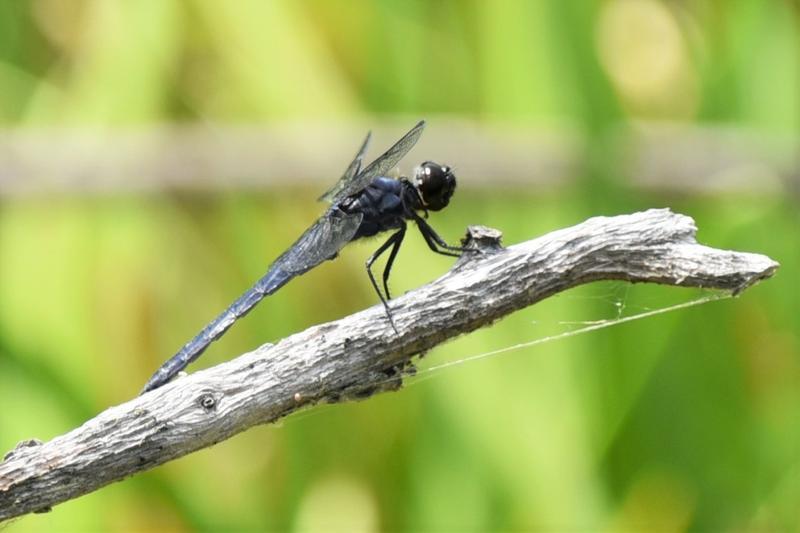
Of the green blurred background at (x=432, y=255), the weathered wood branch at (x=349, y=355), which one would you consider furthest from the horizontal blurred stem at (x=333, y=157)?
the weathered wood branch at (x=349, y=355)

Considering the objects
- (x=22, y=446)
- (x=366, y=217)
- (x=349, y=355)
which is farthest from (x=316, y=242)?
(x=22, y=446)

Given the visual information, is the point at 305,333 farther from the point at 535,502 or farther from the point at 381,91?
the point at 381,91

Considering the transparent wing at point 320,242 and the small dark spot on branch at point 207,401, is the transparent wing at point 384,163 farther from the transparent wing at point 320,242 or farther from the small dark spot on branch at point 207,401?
the small dark spot on branch at point 207,401

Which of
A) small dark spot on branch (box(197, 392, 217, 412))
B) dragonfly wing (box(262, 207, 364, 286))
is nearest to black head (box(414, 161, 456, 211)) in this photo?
dragonfly wing (box(262, 207, 364, 286))

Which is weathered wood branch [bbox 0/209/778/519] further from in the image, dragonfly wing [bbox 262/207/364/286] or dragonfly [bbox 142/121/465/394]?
dragonfly wing [bbox 262/207/364/286]

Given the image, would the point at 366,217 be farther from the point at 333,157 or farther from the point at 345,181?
the point at 333,157
